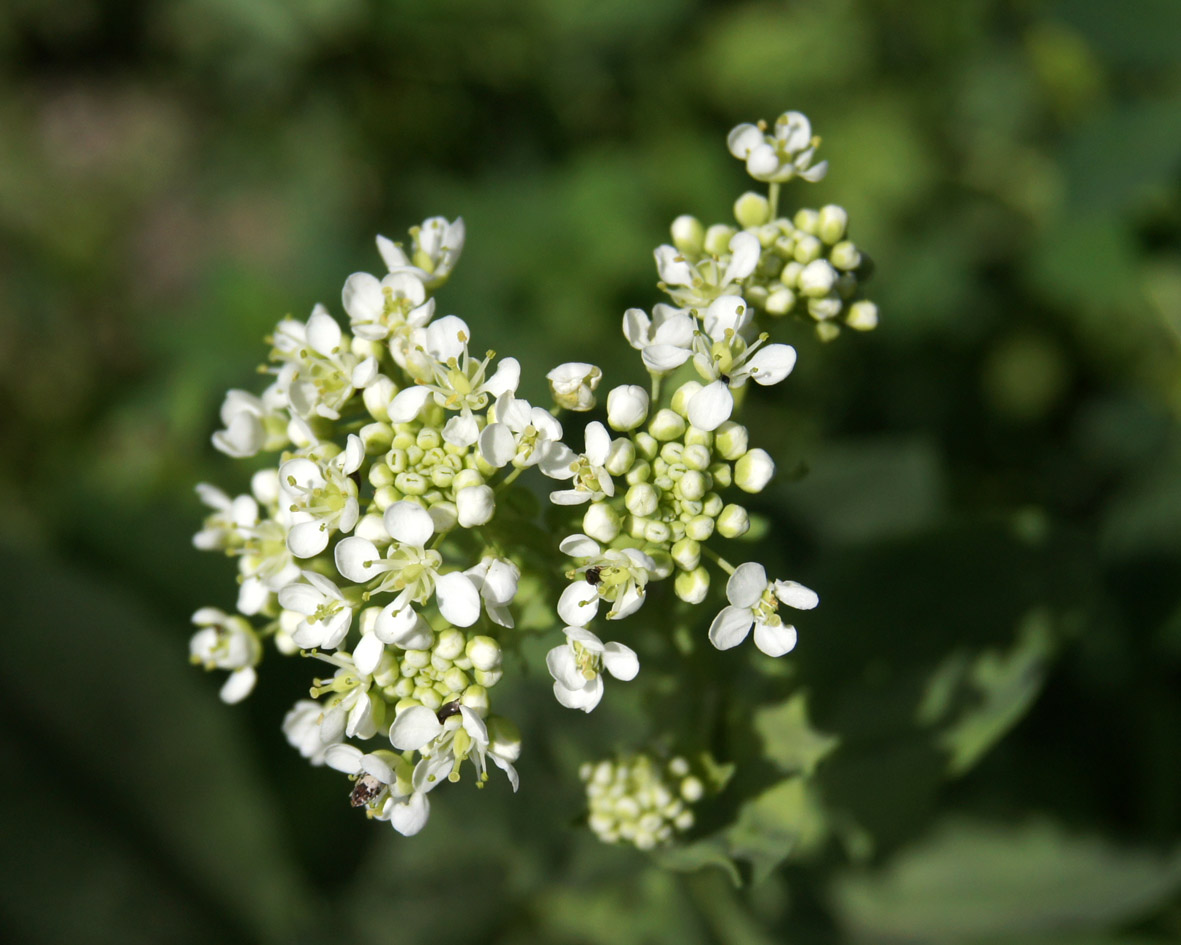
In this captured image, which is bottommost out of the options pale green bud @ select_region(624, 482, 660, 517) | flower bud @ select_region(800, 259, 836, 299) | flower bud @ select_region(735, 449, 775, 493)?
pale green bud @ select_region(624, 482, 660, 517)

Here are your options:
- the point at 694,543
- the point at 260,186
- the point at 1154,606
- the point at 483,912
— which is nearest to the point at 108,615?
the point at 483,912

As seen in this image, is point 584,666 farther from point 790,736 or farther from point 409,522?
point 790,736

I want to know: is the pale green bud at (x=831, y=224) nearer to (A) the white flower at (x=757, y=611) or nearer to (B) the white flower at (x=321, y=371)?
(A) the white flower at (x=757, y=611)

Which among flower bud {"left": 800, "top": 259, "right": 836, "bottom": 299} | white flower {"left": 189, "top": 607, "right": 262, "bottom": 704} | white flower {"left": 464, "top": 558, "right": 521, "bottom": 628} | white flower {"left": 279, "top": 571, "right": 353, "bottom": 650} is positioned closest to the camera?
white flower {"left": 464, "top": 558, "right": 521, "bottom": 628}

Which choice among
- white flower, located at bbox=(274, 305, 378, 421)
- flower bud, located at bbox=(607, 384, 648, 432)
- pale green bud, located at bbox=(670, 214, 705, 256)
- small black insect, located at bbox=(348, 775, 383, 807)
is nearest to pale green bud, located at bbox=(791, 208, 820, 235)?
pale green bud, located at bbox=(670, 214, 705, 256)

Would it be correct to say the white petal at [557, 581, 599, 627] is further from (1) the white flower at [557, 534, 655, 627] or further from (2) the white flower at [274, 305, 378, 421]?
(2) the white flower at [274, 305, 378, 421]

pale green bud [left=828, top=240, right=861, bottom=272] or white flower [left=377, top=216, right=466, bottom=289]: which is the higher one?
pale green bud [left=828, top=240, right=861, bottom=272]
